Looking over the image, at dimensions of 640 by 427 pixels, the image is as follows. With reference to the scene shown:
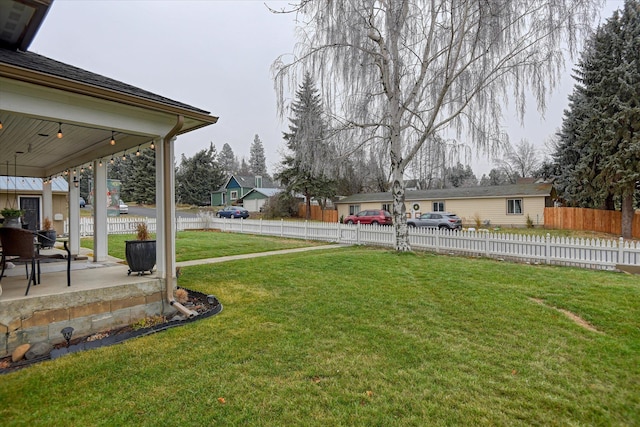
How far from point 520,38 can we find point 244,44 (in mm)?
10797

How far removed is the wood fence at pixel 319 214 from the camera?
2981cm

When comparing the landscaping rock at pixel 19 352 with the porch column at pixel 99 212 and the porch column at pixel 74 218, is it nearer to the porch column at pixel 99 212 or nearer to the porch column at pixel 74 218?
the porch column at pixel 99 212

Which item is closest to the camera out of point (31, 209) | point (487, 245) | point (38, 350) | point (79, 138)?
point (38, 350)

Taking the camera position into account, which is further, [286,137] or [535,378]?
[286,137]

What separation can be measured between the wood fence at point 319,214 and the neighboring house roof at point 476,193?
1.86 m

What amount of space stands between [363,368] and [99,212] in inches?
261

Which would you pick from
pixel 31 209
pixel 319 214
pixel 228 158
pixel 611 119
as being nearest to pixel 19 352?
pixel 31 209

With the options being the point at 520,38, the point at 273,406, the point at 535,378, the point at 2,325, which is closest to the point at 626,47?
the point at 520,38

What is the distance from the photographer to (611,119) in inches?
646

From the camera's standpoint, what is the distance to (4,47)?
481 centimetres

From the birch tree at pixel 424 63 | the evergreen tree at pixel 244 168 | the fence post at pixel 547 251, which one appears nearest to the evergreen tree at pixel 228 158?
the evergreen tree at pixel 244 168

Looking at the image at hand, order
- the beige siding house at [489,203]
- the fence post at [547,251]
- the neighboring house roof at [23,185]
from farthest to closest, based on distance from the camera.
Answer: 1. the beige siding house at [489,203]
2. the neighboring house roof at [23,185]
3. the fence post at [547,251]

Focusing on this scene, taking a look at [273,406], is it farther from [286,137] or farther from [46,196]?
[286,137]

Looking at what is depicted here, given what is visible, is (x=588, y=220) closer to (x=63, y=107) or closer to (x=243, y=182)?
(x=63, y=107)
